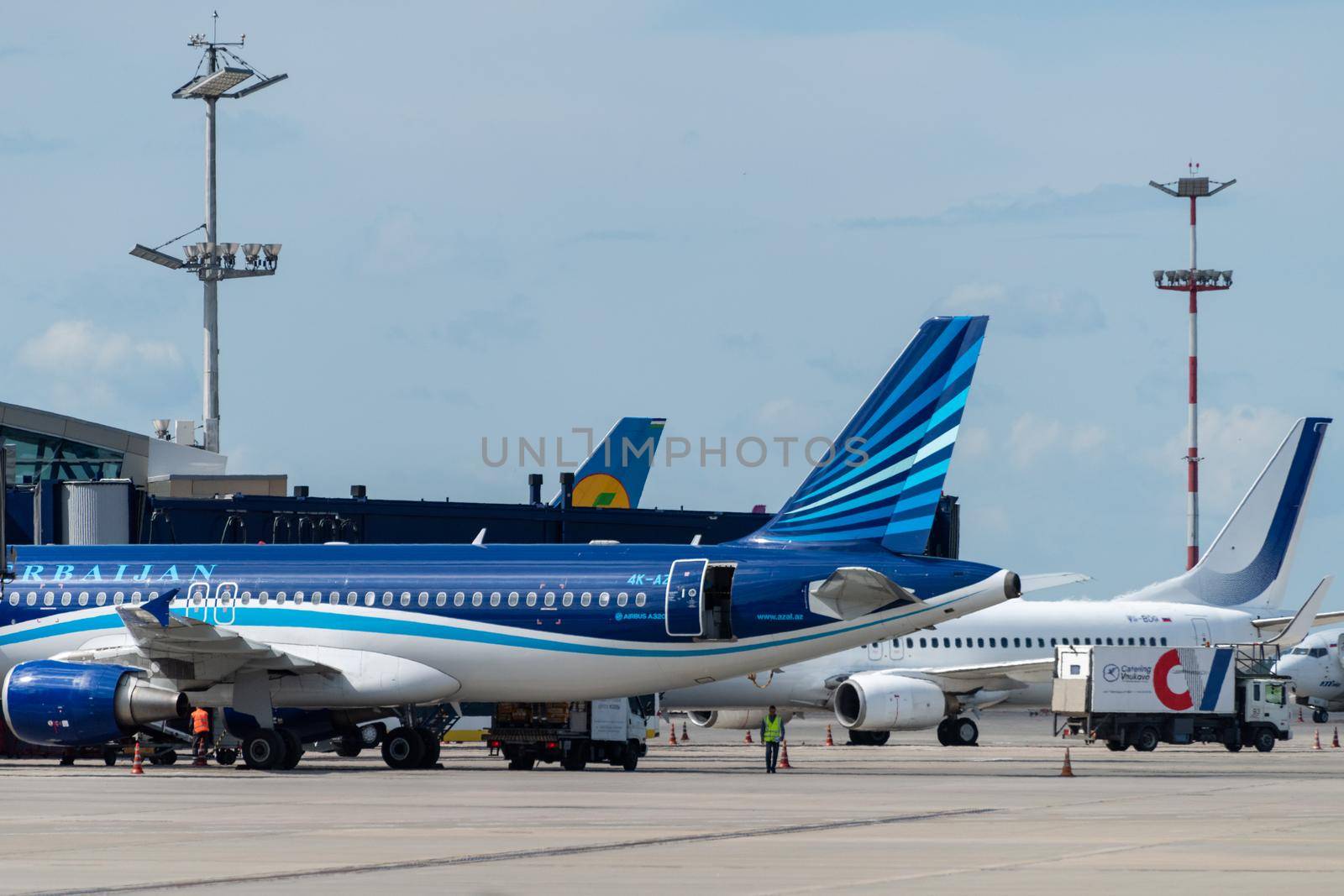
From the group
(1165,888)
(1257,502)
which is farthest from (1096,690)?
(1165,888)

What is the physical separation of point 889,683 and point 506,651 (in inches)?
567

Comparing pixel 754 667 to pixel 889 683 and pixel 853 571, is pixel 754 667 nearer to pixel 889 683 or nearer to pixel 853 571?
pixel 853 571

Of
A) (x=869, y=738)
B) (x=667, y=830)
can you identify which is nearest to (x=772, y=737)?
(x=667, y=830)

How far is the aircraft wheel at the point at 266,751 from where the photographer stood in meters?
34.5

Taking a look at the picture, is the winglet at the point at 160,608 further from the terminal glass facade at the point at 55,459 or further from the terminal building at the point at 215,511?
the terminal glass facade at the point at 55,459

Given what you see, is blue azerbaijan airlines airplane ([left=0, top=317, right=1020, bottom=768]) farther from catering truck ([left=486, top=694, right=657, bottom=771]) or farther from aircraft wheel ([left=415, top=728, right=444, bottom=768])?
aircraft wheel ([left=415, top=728, right=444, bottom=768])

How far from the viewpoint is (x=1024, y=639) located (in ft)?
170

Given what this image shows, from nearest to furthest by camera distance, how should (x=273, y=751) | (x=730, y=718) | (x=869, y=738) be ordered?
1. (x=273, y=751)
2. (x=869, y=738)
3. (x=730, y=718)

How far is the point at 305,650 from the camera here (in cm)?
3516

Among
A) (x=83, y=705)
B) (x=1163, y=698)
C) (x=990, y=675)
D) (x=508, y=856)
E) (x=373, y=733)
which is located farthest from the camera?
(x=990, y=675)

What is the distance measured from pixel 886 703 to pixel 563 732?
1172cm

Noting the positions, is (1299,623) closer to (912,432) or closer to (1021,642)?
(1021,642)

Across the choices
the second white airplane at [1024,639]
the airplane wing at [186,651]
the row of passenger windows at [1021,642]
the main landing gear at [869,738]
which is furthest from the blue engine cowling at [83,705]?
the row of passenger windows at [1021,642]

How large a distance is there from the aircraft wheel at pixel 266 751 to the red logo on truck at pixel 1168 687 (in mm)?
21699
